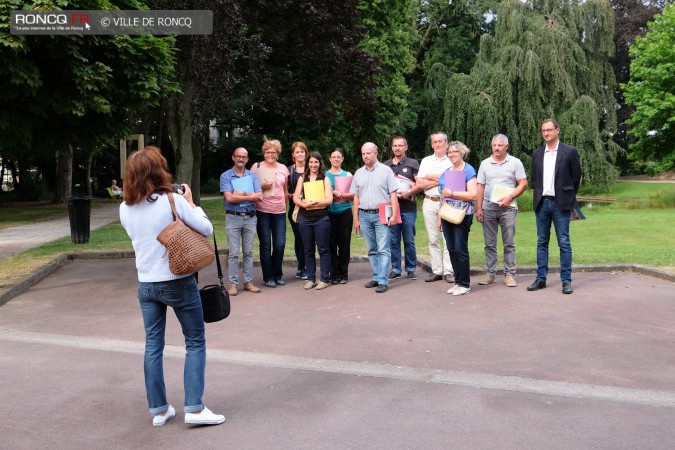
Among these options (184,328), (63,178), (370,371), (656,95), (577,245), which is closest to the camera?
(184,328)

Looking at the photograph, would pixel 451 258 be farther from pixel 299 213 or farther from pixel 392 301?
pixel 299 213

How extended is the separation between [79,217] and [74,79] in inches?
176

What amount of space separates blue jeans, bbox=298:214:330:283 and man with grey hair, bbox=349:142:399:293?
44 centimetres

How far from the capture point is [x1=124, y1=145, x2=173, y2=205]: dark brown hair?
182 inches

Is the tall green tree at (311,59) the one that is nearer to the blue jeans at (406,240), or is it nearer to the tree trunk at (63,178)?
the blue jeans at (406,240)

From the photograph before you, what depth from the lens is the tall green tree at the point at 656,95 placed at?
120ft

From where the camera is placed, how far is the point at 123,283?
426 inches

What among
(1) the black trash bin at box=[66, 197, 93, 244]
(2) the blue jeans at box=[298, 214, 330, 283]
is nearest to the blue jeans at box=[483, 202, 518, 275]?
(2) the blue jeans at box=[298, 214, 330, 283]

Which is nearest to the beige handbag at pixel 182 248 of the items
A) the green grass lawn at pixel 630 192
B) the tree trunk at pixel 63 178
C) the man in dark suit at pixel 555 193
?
the man in dark suit at pixel 555 193

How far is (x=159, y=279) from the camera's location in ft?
15.5

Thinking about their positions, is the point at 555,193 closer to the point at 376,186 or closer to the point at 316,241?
the point at 376,186

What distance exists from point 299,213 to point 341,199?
601 millimetres

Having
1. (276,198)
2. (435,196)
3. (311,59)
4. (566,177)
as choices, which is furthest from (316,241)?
(311,59)

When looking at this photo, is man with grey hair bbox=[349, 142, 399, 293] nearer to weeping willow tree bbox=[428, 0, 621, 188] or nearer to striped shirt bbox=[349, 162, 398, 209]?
striped shirt bbox=[349, 162, 398, 209]
